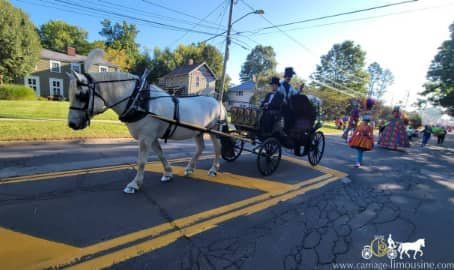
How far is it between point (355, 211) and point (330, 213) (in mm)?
496

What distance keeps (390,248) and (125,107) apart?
4122mm

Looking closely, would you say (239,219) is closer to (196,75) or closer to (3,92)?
(3,92)

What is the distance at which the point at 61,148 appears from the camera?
6391 millimetres

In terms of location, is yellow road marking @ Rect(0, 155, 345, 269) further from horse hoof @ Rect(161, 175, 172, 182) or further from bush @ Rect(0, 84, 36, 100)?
bush @ Rect(0, 84, 36, 100)

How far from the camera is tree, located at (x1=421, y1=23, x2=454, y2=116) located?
21562mm

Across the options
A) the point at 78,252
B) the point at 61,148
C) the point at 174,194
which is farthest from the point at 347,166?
the point at 61,148

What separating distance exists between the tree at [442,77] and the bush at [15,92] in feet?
144

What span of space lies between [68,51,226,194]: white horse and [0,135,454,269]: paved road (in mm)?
791

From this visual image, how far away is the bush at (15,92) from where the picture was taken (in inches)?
842

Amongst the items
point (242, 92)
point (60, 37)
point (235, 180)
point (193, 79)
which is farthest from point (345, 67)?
point (60, 37)

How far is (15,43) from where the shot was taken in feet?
68.9

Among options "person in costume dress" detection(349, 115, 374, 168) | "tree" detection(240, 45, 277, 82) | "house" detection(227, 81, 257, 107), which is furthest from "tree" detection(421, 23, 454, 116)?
"tree" detection(240, 45, 277, 82)

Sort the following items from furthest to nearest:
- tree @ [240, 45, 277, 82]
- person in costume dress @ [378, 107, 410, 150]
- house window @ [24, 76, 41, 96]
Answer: tree @ [240, 45, 277, 82] < house window @ [24, 76, 41, 96] < person in costume dress @ [378, 107, 410, 150]

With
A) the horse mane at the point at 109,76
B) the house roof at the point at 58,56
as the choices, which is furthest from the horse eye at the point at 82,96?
the house roof at the point at 58,56
